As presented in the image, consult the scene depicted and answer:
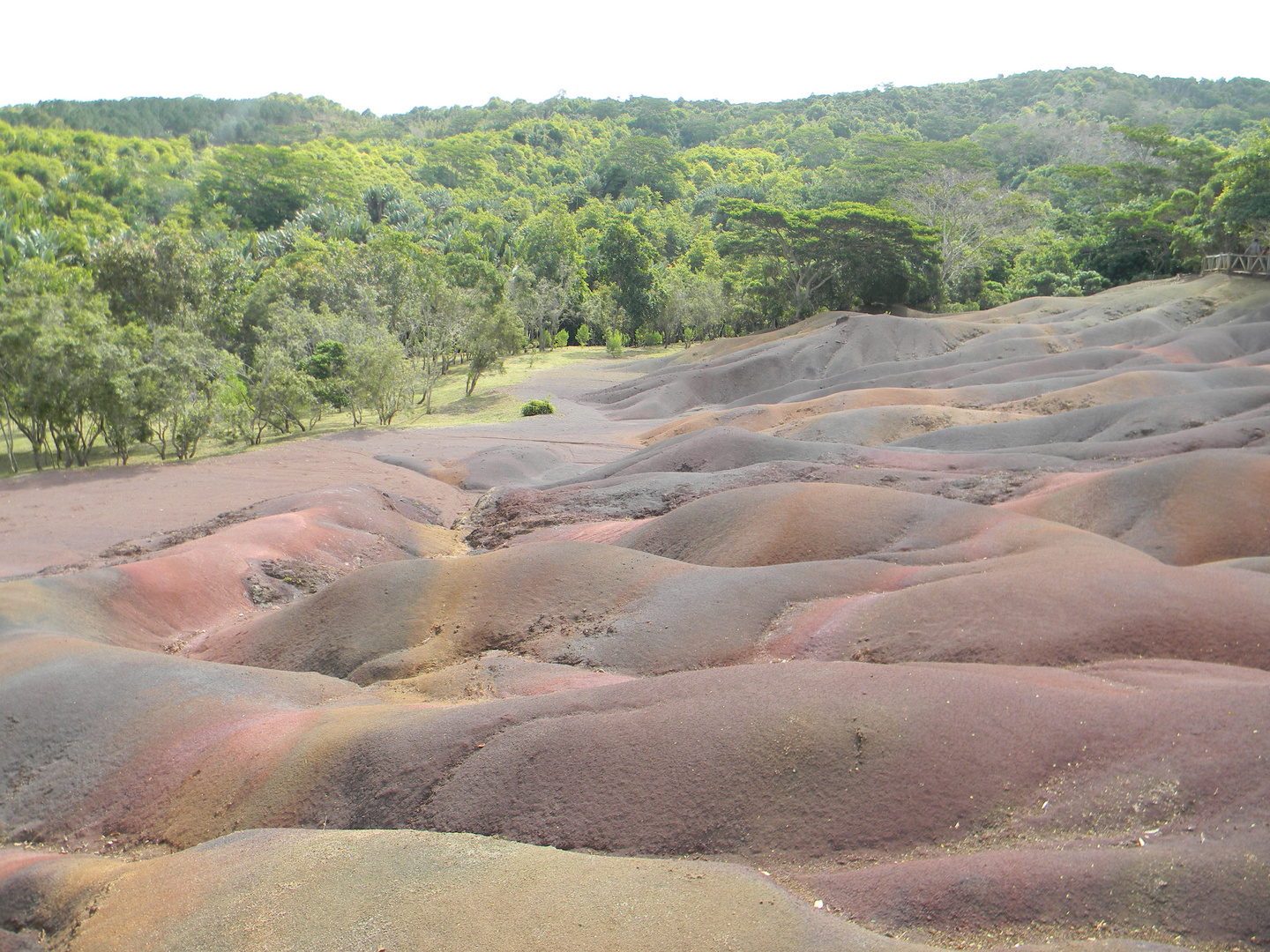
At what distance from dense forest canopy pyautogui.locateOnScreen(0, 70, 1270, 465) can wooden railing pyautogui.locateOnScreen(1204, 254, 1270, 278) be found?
0.95 metres

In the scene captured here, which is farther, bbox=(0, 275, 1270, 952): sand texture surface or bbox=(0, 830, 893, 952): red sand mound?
bbox=(0, 275, 1270, 952): sand texture surface

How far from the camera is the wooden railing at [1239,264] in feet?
139

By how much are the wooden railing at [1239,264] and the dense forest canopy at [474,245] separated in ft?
3.12

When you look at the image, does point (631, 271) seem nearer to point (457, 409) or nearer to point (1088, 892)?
point (457, 409)

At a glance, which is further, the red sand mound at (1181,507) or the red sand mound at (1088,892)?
the red sand mound at (1181,507)

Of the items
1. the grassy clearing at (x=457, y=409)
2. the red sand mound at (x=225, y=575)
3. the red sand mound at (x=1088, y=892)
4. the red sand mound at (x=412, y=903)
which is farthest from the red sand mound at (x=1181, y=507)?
the grassy clearing at (x=457, y=409)

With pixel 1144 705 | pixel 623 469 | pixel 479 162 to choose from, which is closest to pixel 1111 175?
pixel 623 469

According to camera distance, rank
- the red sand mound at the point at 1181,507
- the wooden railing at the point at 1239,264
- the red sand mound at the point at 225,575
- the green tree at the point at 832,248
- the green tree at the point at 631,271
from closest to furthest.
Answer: the red sand mound at the point at 225,575 < the red sand mound at the point at 1181,507 < the wooden railing at the point at 1239,264 < the green tree at the point at 832,248 < the green tree at the point at 631,271

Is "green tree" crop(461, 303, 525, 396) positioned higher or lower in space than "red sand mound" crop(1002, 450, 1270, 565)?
higher

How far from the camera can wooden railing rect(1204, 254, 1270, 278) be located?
4247 cm

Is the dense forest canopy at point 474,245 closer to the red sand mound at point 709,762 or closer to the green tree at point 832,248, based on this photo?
the green tree at point 832,248

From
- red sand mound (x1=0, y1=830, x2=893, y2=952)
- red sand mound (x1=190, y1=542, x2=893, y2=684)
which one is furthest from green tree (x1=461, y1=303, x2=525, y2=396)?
red sand mound (x1=0, y1=830, x2=893, y2=952)

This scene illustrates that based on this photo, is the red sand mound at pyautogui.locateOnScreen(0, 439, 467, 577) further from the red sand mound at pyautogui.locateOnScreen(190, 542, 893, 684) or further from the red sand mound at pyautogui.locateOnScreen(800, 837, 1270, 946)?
the red sand mound at pyautogui.locateOnScreen(800, 837, 1270, 946)

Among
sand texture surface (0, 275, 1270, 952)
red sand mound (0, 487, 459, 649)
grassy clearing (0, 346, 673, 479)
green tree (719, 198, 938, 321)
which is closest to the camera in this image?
sand texture surface (0, 275, 1270, 952)
